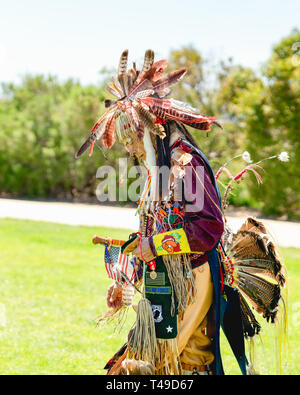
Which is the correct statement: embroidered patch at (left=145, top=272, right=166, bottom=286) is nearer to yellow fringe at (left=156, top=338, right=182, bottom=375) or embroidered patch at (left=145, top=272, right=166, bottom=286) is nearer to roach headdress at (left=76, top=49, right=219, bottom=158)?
yellow fringe at (left=156, top=338, right=182, bottom=375)

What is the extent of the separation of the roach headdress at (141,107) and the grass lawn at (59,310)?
4.06 ft

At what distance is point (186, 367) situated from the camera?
2.80 metres

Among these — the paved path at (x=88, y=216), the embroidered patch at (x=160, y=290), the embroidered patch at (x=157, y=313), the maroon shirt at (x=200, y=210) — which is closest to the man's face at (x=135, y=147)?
the maroon shirt at (x=200, y=210)

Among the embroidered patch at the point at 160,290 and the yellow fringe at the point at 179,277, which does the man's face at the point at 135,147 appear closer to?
the yellow fringe at the point at 179,277

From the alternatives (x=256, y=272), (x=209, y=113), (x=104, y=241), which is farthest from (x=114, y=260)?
(x=209, y=113)

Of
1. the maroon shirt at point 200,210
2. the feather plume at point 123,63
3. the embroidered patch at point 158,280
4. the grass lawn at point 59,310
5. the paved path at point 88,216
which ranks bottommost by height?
the grass lawn at point 59,310

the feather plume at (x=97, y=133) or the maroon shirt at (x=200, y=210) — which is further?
the feather plume at (x=97, y=133)

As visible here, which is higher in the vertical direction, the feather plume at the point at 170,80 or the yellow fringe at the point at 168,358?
the feather plume at the point at 170,80

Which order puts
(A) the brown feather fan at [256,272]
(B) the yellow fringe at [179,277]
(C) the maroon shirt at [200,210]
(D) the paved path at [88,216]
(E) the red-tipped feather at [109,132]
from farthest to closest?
(D) the paved path at [88,216] < (A) the brown feather fan at [256,272] < (E) the red-tipped feather at [109,132] < (B) the yellow fringe at [179,277] < (C) the maroon shirt at [200,210]

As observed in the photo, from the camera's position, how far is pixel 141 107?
2.71 metres

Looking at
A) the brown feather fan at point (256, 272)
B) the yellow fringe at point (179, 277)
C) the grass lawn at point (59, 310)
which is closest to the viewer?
the yellow fringe at point (179, 277)

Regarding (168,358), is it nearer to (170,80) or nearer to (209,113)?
(170,80)

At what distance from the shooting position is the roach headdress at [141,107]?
2699 millimetres

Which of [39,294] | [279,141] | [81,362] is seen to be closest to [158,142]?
[81,362]
